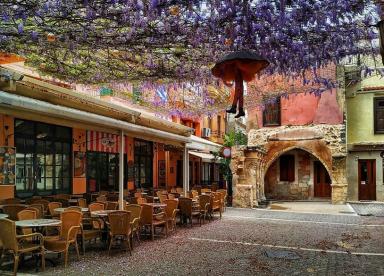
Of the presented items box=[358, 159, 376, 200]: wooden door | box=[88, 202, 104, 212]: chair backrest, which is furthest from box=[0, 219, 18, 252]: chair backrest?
box=[358, 159, 376, 200]: wooden door

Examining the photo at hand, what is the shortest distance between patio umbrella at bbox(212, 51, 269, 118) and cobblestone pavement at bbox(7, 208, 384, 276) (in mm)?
3029

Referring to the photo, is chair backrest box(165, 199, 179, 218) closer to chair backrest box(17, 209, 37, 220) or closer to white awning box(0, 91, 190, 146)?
white awning box(0, 91, 190, 146)

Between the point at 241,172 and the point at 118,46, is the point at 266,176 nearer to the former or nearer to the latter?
the point at 241,172

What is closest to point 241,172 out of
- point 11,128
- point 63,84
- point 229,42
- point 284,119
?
Result: point 284,119

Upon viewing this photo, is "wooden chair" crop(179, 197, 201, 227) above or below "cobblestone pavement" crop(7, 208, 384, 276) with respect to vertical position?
above

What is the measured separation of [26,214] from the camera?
24.3 feet

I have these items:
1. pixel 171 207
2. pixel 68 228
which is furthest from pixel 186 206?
pixel 68 228

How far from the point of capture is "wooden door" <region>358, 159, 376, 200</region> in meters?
22.3

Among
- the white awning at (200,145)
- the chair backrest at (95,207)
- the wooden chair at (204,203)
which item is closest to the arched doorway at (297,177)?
the white awning at (200,145)

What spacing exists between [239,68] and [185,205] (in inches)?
272

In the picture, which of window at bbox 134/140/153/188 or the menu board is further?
window at bbox 134/140/153/188

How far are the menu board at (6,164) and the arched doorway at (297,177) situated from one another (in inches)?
605

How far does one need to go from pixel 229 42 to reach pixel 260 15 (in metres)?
0.90

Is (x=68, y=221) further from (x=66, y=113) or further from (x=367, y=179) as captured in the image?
(x=367, y=179)
